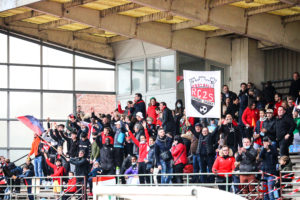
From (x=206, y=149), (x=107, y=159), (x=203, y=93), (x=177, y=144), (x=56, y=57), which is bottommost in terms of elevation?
(x=107, y=159)

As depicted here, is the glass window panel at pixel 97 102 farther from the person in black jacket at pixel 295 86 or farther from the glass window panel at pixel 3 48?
the person in black jacket at pixel 295 86

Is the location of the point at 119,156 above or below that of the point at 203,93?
below

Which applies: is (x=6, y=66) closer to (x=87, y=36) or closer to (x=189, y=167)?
(x=87, y=36)

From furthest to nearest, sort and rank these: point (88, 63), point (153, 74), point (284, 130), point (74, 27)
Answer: point (88, 63) → point (74, 27) → point (153, 74) → point (284, 130)

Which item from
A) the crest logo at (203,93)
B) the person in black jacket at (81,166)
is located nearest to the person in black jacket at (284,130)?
the crest logo at (203,93)

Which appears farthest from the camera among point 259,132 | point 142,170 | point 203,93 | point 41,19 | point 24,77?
point 24,77

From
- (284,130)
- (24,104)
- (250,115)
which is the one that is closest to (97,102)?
(24,104)

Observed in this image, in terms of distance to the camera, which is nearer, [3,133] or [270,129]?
[270,129]

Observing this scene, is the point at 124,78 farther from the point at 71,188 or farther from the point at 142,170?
the point at 142,170

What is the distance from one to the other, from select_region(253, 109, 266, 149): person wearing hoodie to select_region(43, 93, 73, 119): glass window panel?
13060 mm

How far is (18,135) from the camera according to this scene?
101 ft

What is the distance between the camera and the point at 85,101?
3178 cm

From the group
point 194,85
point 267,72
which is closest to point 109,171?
point 194,85

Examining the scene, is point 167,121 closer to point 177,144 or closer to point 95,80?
point 177,144
